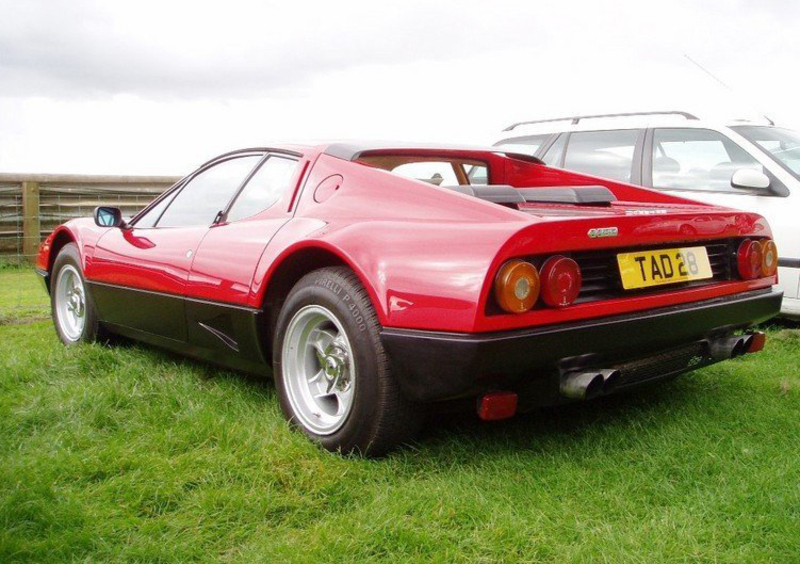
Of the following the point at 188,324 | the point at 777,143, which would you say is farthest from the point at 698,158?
the point at 188,324

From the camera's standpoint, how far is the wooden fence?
43.2 feet

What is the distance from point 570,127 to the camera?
685cm

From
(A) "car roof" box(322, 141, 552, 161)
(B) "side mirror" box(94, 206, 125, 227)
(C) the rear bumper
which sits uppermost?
(A) "car roof" box(322, 141, 552, 161)

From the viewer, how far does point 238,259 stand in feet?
11.2

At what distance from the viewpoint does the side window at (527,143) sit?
695cm

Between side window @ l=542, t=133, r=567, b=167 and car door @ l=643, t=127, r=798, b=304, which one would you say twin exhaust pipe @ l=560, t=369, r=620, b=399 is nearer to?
car door @ l=643, t=127, r=798, b=304

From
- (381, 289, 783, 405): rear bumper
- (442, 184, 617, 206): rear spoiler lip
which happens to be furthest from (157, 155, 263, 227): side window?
(381, 289, 783, 405): rear bumper

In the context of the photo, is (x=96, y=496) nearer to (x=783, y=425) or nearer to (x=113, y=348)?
(x=113, y=348)

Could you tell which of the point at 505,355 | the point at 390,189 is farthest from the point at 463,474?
the point at 390,189

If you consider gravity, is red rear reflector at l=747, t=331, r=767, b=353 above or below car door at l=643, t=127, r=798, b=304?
below

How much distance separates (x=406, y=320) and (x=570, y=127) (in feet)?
15.4

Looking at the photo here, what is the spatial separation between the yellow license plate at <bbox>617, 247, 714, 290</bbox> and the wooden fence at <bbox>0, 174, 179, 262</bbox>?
1157cm

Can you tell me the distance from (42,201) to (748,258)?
12.6 meters

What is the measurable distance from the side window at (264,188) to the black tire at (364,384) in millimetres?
730
